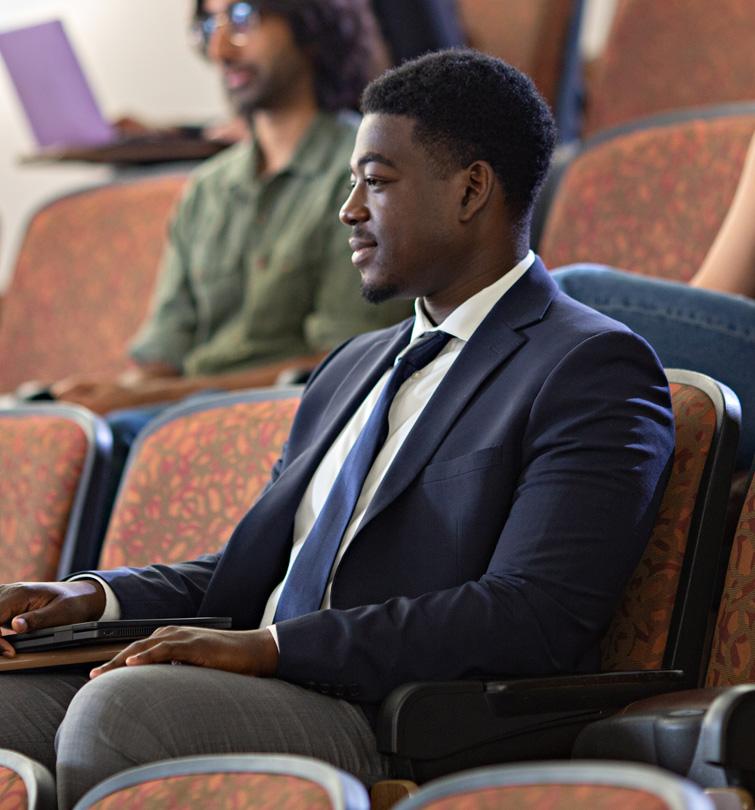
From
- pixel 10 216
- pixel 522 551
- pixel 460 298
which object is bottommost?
pixel 10 216

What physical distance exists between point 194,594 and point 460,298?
1.47 feet

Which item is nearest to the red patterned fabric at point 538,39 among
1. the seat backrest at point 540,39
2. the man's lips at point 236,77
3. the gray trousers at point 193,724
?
the seat backrest at point 540,39

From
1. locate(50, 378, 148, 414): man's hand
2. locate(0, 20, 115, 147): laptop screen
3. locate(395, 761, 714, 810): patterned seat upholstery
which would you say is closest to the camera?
locate(395, 761, 714, 810): patterned seat upholstery

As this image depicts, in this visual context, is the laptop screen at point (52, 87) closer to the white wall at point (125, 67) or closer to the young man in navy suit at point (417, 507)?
the white wall at point (125, 67)

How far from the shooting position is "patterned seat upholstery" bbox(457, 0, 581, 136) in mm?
3168

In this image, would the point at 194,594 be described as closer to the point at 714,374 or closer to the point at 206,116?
the point at 714,374

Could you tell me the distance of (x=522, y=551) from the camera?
1429mm

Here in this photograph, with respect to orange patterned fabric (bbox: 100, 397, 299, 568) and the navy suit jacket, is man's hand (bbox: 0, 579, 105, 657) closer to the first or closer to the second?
the navy suit jacket

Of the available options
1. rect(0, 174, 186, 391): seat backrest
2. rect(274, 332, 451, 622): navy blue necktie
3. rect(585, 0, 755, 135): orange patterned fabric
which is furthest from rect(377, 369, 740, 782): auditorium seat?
rect(0, 174, 186, 391): seat backrest

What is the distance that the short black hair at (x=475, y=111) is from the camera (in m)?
1.66

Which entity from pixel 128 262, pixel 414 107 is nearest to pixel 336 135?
pixel 128 262

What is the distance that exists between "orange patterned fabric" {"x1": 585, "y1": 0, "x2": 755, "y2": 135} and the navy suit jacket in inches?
57.8

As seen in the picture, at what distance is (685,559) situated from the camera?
1538 mm

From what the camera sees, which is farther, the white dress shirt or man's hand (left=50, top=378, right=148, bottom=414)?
man's hand (left=50, top=378, right=148, bottom=414)
